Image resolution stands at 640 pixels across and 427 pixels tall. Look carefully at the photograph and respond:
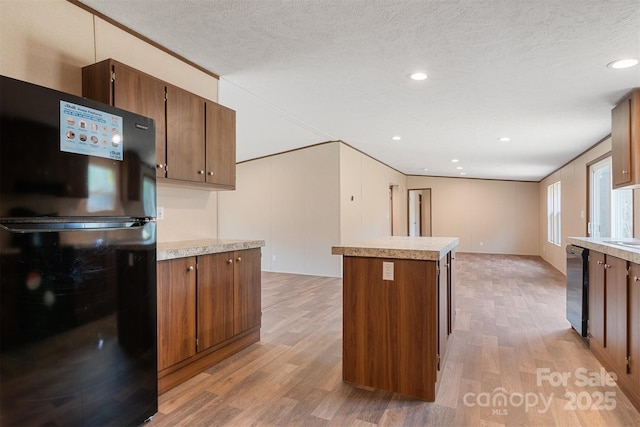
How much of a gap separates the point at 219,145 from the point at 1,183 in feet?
5.75

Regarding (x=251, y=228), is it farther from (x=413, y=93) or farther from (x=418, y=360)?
(x=418, y=360)

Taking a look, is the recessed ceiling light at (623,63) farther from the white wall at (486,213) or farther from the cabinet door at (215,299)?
the white wall at (486,213)

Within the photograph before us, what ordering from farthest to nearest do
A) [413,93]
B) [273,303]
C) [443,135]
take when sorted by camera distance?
[443,135] → [273,303] → [413,93]

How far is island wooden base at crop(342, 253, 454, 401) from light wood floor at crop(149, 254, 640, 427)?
4.5 inches

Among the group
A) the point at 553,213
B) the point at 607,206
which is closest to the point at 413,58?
the point at 607,206

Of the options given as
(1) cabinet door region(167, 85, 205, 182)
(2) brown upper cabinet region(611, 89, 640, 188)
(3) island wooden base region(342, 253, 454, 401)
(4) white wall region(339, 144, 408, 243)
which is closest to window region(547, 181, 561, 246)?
(4) white wall region(339, 144, 408, 243)

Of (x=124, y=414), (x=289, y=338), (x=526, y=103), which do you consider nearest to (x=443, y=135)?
(x=526, y=103)

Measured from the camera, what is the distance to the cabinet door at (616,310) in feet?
7.26

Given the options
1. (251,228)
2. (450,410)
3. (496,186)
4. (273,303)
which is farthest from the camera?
(496,186)

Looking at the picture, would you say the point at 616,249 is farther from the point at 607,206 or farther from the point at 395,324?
the point at 607,206

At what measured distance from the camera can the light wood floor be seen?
194 centimetres

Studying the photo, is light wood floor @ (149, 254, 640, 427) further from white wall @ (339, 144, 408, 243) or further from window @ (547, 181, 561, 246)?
window @ (547, 181, 561, 246)

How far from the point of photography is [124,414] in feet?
5.61

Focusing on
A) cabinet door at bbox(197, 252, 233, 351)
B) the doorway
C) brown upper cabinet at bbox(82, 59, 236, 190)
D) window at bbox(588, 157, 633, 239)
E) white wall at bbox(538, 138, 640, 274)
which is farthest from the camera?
the doorway
